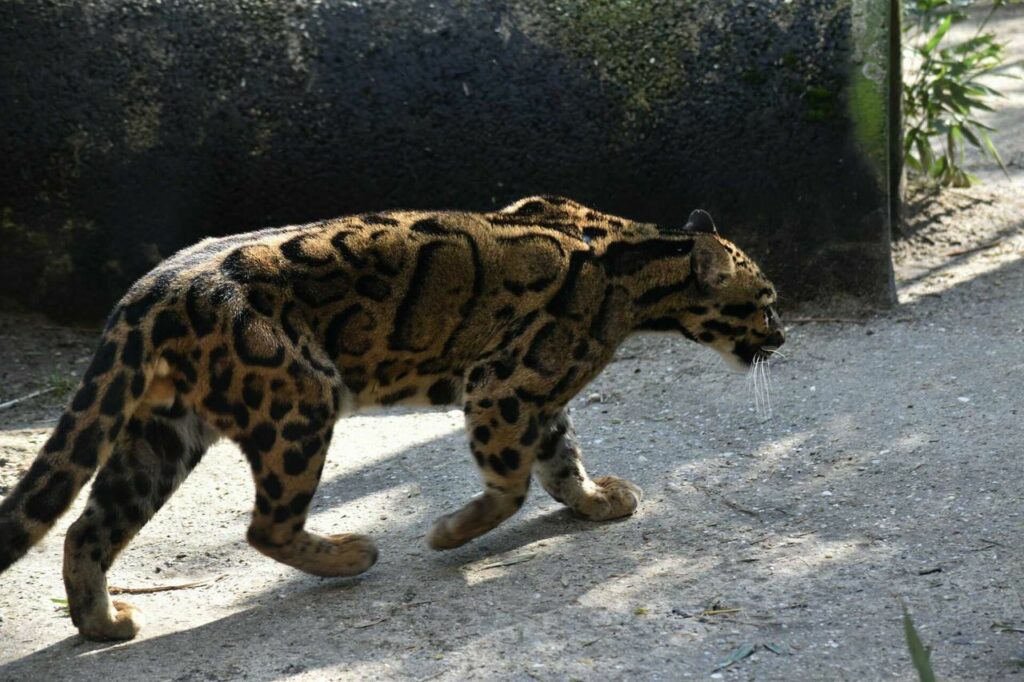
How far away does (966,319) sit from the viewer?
334 inches

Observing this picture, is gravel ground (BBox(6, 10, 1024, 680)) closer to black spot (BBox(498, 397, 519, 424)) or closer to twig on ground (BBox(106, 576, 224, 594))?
twig on ground (BBox(106, 576, 224, 594))

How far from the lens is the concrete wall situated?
8367mm

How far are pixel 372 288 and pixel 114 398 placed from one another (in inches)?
44.1

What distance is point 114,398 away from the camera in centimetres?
523

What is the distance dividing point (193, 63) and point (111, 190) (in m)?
0.93

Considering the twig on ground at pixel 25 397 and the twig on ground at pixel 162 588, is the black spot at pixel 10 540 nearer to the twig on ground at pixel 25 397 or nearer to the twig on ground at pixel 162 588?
the twig on ground at pixel 162 588

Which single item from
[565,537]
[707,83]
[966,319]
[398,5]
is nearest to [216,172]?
[398,5]

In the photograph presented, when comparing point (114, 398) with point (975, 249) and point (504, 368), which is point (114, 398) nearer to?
point (504, 368)

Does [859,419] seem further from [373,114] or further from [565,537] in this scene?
[373,114]

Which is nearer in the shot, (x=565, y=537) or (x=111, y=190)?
(x=565, y=537)

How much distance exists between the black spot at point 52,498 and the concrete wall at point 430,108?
11.9ft

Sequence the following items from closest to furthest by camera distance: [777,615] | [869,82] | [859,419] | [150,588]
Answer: [777,615] → [150,588] → [859,419] → [869,82]

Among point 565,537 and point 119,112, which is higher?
point 119,112

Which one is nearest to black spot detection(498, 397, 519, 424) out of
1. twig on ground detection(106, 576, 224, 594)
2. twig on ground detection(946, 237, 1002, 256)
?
twig on ground detection(106, 576, 224, 594)
